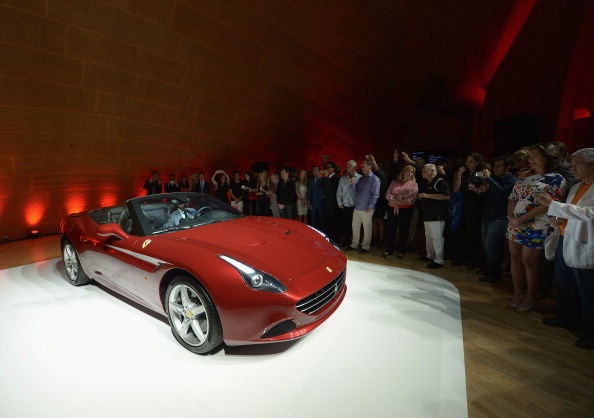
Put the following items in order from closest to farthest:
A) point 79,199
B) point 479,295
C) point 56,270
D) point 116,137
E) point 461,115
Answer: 1. point 479,295
2. point 56,270
3. point 116,137
4. point 79,199
5. point 461,115

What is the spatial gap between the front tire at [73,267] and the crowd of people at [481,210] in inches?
155

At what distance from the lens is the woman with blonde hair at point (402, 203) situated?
4.71 m

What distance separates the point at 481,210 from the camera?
170 inches

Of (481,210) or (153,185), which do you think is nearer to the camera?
(481,210)

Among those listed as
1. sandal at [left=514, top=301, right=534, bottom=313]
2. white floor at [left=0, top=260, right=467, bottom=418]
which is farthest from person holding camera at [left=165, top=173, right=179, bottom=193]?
sandal at [left=514, top=301, right=534, bottom=313]

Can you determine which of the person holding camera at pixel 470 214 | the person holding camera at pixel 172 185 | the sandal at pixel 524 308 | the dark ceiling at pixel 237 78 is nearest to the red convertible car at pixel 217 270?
the sandal at pixel 524 308

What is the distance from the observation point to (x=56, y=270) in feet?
15.2

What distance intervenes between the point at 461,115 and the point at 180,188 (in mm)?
13485

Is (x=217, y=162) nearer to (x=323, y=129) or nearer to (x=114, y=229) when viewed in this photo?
(x=323, y=129)

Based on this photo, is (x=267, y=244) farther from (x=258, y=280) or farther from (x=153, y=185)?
(x=153, y=185)

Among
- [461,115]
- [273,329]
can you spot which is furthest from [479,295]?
[461,115]

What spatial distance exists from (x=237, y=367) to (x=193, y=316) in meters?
0.52

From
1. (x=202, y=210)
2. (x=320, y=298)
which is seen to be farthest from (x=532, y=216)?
(x=202, y=210)

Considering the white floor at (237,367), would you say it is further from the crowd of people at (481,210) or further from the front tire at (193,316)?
the crowd of people at (481,210)
